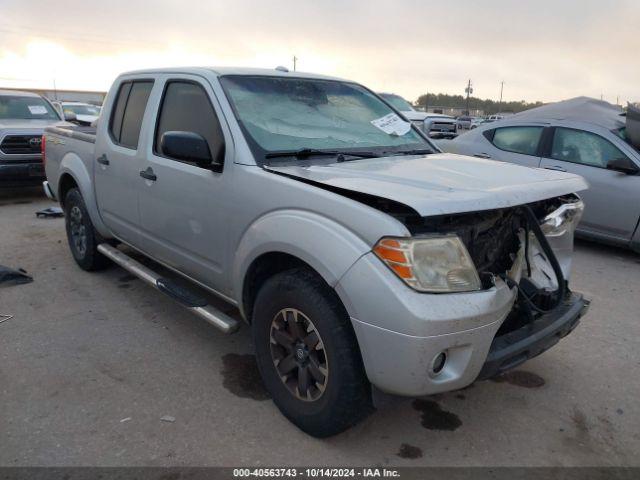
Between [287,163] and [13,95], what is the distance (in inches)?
360

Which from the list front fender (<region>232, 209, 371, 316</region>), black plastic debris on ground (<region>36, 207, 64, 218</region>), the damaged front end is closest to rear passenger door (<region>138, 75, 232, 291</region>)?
front fender (<region>232, 209, 371, 316</region>)

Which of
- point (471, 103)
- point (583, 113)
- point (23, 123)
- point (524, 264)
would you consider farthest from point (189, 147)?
point (471, 103)

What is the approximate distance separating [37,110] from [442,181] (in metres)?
9.76

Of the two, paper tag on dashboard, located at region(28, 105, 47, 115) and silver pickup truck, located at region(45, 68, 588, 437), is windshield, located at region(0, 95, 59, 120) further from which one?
silver pickup truck, located at region(45, 68, 588, 437)

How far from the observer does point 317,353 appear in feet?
8.22

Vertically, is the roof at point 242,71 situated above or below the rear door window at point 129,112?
above

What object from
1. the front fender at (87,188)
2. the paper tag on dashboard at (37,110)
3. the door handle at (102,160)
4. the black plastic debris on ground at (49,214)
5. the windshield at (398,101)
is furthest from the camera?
the windshield at (398,101)

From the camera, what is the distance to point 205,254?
10.6ft

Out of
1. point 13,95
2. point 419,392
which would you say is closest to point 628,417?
point 419,392

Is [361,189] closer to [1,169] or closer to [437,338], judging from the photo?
[437,338]

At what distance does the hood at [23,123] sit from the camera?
342 inches

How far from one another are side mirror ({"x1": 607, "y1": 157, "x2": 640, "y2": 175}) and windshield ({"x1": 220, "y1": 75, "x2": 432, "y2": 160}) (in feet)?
10.5

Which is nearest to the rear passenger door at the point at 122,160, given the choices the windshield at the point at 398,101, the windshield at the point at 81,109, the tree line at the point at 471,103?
the windshield at the point at 398,101

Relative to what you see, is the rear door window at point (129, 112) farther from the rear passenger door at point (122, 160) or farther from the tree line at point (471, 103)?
the tree line at point (471, 103)
